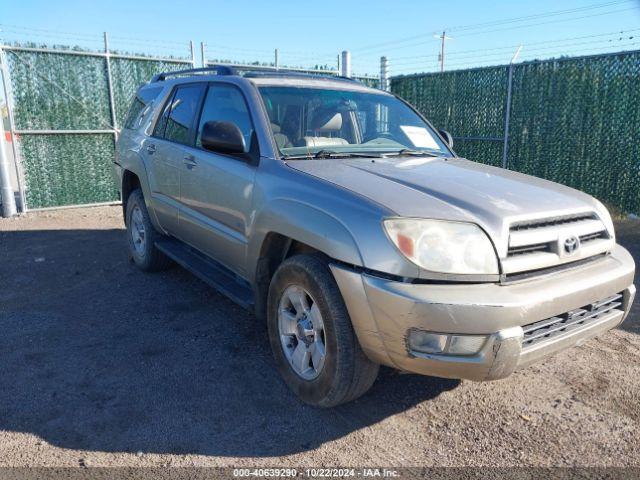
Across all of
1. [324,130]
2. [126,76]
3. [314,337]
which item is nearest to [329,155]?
[324,130]

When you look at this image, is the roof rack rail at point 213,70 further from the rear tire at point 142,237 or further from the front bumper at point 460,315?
the front bumper at point 460,315

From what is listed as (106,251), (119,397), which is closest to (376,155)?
(119,397)

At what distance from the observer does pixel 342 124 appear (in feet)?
13.2

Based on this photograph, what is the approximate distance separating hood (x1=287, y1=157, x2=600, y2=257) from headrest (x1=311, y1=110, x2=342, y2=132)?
45 cm

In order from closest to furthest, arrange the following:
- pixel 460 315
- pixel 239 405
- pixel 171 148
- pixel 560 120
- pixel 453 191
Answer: pixel 460 315
pixel 453 191
pixel 239 405
pixel 171 148
pixel 560 120

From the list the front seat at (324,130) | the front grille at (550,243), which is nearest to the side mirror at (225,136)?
the front seat at (324,130)

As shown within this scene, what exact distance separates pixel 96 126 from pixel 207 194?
250 inches

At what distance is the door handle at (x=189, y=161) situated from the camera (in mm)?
4234

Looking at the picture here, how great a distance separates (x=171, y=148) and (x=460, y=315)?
322 centimetres

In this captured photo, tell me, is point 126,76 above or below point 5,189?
above

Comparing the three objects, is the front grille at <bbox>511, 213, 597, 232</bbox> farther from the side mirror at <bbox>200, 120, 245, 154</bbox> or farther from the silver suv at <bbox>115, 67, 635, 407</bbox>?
the side mirror at <bbox>200, 120, 245, 154</bbox>

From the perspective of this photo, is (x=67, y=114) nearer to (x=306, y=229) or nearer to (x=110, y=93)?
(x=110, y=93)

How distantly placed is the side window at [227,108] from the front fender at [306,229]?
66 centimetres

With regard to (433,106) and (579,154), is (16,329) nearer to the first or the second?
(579,154)
